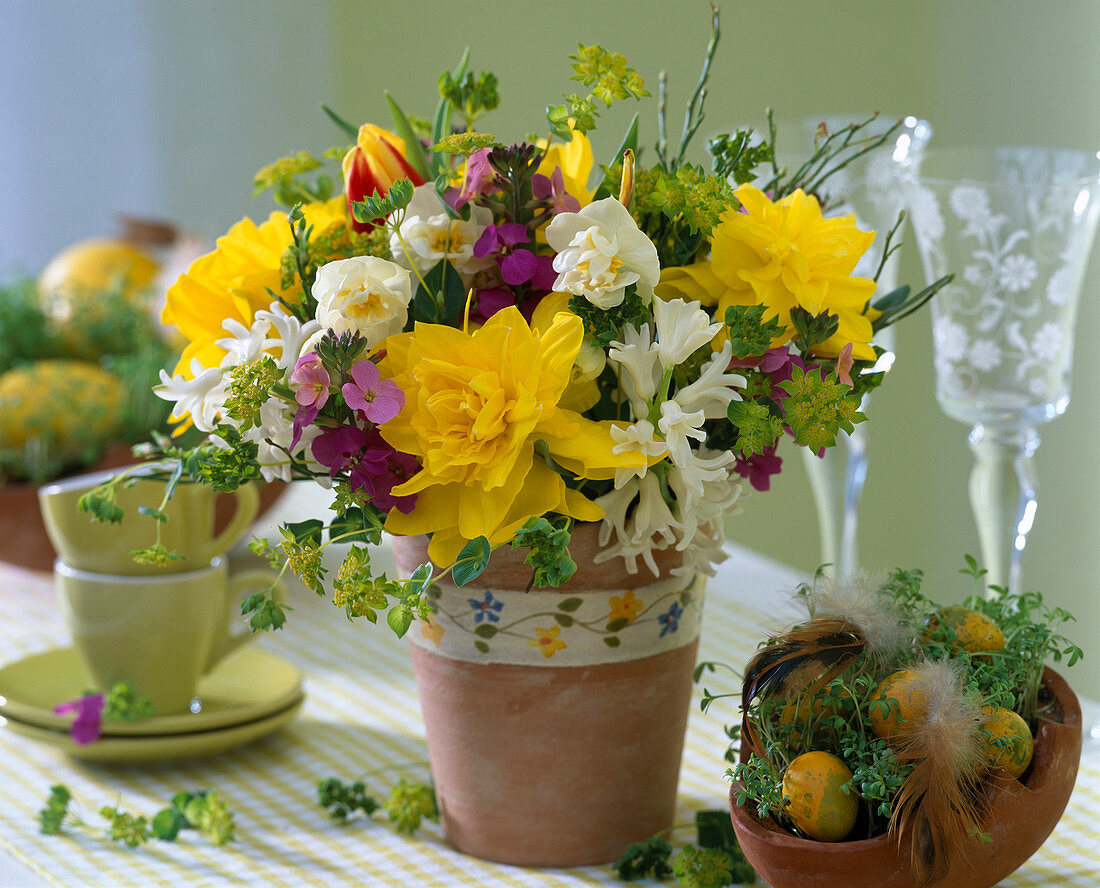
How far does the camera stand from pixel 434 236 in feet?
1.74

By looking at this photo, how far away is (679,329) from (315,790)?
0.39 metres

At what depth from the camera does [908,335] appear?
82.9 inches

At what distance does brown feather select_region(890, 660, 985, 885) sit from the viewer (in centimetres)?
46

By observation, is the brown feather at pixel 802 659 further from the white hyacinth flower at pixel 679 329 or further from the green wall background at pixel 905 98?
the green wall background at pixel 905 98

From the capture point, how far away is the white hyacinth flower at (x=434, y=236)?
530 mm

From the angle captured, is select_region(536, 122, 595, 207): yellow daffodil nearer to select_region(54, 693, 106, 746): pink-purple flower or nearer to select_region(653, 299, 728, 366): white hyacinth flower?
select_region(653, 299, 728, 366): white hyacinth flower

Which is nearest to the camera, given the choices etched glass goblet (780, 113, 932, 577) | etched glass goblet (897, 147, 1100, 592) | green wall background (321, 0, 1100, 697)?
etched glass goblet (897, 147, 1100, 592)

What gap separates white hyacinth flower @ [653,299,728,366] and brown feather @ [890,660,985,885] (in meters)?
0.16

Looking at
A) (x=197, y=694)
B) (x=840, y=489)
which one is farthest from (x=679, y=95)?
(x=197, y=694)

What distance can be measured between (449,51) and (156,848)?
205 centimetres

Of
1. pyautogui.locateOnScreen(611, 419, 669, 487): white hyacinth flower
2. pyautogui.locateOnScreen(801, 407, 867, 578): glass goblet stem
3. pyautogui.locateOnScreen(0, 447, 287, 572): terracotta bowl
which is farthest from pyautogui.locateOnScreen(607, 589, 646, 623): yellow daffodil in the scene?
pyautogui.locateOnScreen(0, 447, 287, 572): terracotta bowl

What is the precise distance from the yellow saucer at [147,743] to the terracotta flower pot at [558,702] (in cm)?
18

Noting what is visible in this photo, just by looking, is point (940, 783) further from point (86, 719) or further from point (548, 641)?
point (86, 719)

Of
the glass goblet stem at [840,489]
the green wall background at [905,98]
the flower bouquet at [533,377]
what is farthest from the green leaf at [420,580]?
the green wall background at [905,98]
